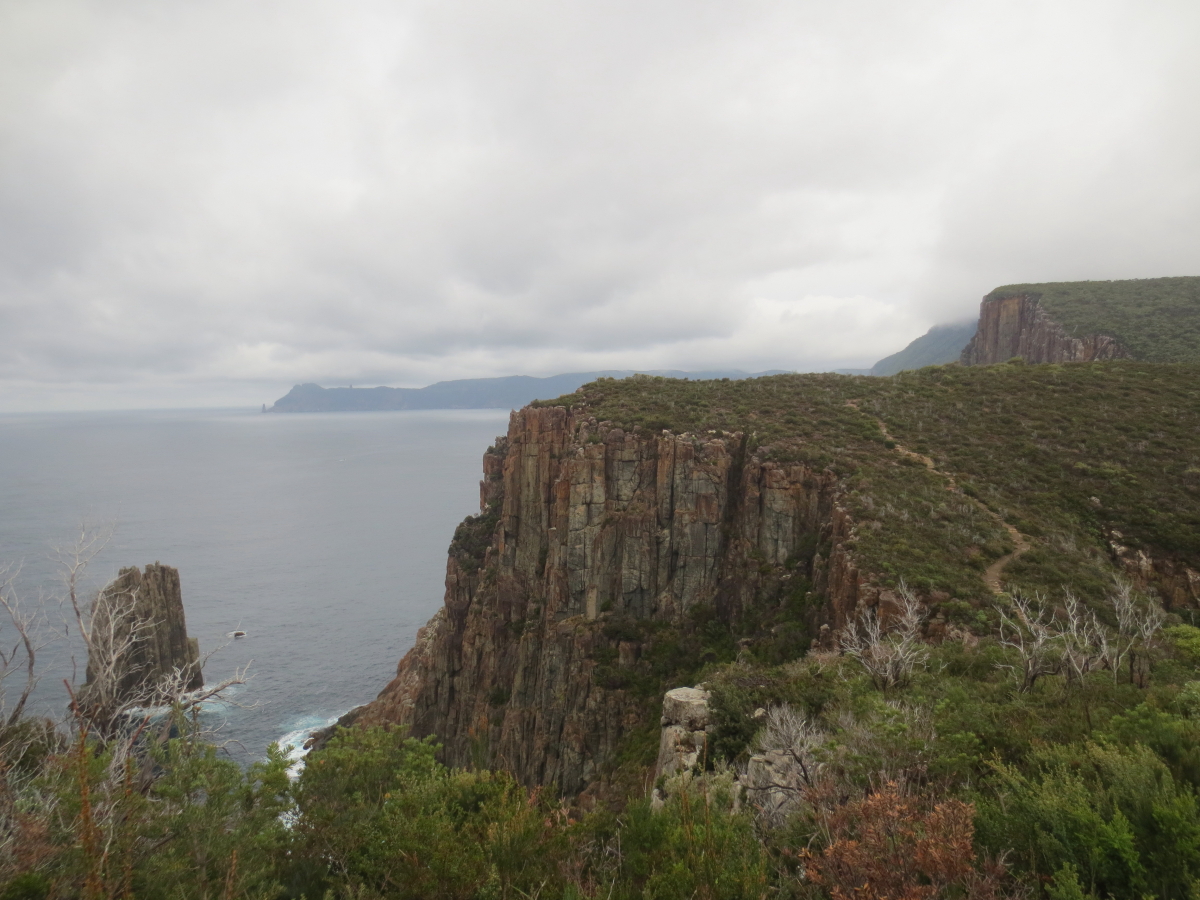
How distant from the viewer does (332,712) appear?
159 ft

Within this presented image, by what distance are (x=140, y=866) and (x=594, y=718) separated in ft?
73.6

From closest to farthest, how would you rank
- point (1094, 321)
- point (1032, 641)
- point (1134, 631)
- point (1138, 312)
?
point (1032, 641)
point (1134, 631)
point (1138, 312)
point (1094, 321)

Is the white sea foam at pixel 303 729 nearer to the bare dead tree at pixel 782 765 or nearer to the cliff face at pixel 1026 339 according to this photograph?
the bare dead tree at pixel 782 765

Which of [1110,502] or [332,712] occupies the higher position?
[1110,502]

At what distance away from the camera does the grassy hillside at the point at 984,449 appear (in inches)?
837

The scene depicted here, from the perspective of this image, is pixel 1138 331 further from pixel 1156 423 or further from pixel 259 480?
pixel 259 480

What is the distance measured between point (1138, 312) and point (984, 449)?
5435 cm

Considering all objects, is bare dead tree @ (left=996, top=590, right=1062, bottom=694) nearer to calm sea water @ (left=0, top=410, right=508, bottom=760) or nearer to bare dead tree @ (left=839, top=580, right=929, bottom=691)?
bare dead tree @ (left=839, top=580, right=929, bottom=691)

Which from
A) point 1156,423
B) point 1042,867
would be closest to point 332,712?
point 1042,867

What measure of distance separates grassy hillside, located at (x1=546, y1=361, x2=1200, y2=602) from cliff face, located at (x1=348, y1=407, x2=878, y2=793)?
93.2 inches

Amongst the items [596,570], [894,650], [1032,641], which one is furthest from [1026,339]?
[894,650]

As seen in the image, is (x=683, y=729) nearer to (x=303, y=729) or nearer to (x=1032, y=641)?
(x=1032, y=641)

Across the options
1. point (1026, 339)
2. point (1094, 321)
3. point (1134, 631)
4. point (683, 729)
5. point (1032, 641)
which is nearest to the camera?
point (1032, 641)

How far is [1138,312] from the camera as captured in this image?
205 feet
